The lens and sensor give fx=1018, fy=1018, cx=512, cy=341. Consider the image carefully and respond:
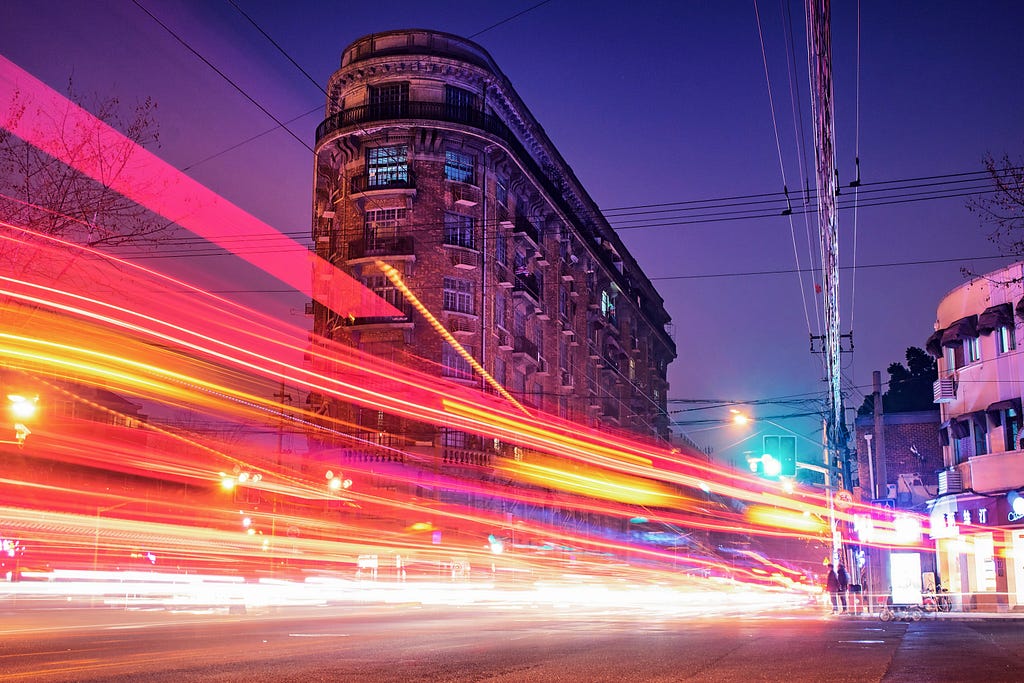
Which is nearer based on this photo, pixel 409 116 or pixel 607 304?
pixel 409 116

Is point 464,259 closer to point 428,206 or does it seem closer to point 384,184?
point 428,206

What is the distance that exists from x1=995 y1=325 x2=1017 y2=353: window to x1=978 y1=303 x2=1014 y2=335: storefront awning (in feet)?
0.46

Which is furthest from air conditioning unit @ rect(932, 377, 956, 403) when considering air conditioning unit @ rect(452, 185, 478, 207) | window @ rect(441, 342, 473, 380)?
air conditioning unit @ rect(452, 185, 478, 207)

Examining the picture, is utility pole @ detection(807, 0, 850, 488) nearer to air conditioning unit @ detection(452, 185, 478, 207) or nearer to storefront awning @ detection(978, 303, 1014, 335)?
storefront awning @ detection(978, 303, 1014, 335)

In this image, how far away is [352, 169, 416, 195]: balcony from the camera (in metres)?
48.1

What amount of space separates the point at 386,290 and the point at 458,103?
9.70m

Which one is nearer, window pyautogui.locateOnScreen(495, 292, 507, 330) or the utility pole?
the utility pole

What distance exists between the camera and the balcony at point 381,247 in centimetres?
4794

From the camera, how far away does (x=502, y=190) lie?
53219 mm

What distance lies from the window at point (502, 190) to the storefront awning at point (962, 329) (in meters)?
23.3

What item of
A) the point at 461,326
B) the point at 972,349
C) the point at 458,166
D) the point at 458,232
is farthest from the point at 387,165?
the point at 972,349

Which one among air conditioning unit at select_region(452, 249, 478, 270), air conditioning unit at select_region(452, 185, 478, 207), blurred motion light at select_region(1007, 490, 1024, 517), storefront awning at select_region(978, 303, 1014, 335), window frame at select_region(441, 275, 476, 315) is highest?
air conditioning unit at select_region(452, 185, 478, 207)

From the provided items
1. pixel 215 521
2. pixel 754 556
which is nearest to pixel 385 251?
pixel 215 521

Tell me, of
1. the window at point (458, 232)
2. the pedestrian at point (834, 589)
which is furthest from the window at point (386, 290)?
the pedestrian at point (834, 589)
